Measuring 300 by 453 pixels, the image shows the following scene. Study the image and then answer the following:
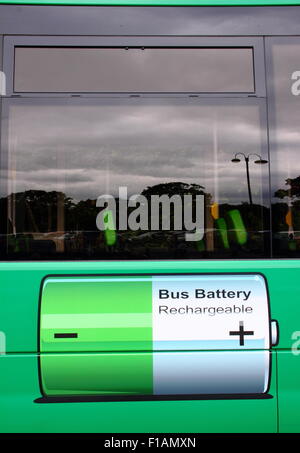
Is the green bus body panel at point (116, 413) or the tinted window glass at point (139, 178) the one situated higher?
the tinted window glass at point (139, 178)

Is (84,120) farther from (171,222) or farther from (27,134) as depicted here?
(171,222)

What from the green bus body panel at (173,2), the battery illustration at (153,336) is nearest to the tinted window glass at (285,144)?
the green bus body panel at (173,2)

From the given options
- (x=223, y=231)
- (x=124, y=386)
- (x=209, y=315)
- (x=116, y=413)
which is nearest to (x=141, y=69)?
(x=223, y=231)

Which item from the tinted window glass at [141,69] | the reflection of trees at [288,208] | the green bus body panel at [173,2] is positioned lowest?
the reflection of trees at [288,208]

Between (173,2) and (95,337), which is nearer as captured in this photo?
(95,337)

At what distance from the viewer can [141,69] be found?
337cm

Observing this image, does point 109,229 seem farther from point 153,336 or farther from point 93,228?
point 153,336

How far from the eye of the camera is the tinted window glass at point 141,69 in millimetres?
3351

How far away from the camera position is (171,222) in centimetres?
337

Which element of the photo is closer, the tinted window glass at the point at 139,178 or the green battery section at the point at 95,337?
the green battery section at the point at 95,337

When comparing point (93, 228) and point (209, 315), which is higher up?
point (93, 228)

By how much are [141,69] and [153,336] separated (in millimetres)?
1816

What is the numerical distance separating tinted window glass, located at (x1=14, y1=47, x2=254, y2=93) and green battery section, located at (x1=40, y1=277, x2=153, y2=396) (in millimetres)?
1351

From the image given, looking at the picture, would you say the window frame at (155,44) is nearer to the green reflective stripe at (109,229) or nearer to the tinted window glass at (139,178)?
the tinted window glass at (139,178)
